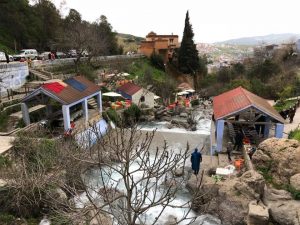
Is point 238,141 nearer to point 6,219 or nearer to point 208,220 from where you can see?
point 208,220

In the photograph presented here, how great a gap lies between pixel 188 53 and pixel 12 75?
110ft

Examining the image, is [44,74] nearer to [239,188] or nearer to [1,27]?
[1,27]

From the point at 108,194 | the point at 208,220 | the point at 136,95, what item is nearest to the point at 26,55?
the point at 136,95

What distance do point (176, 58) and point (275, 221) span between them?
157 feet

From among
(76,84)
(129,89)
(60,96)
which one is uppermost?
(76,84)

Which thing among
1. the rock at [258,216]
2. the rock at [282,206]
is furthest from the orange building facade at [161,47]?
the rock at [258,216]

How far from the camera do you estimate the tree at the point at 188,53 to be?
5143 cm

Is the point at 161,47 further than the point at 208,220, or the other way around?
the point at 161,47

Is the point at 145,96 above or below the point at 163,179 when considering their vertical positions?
above

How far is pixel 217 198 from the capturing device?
13359mm

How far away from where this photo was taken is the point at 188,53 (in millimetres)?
52344

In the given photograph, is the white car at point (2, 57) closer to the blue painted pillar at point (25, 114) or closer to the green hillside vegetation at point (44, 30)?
the green hillside vegetation at point (44, 30)

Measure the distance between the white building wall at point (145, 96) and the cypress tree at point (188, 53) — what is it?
20989mm

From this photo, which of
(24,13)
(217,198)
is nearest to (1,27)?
(24,13)
